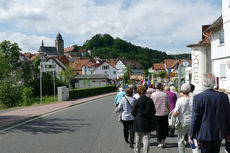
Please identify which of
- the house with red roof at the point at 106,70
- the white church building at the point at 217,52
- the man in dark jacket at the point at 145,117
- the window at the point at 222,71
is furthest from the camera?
the house with red roof at the point at 106,70

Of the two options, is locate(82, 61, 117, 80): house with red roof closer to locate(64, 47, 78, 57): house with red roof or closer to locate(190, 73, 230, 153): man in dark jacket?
locate(64, 47, 78, 57): house with red roof

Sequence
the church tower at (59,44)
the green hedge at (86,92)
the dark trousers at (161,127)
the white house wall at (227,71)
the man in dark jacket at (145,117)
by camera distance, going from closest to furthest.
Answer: the man in dark jacket at (145,117)
the dark trousers at (161,127)
the white house wall at (227,71)
the green hedge at (86,92)
the church tower at (59,44)

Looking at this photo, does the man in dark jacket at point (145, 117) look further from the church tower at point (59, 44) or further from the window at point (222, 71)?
the church tower at point (59, 44)

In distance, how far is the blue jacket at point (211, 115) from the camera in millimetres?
3730

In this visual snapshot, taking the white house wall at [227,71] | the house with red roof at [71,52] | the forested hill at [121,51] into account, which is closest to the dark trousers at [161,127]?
the white house wall at [227,71]

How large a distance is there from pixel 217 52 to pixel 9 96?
2270 centimetres

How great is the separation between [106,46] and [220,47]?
15359cm

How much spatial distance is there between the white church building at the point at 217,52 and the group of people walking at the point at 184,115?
40.0 ft

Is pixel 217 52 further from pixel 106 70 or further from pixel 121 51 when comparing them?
pixel 121 51

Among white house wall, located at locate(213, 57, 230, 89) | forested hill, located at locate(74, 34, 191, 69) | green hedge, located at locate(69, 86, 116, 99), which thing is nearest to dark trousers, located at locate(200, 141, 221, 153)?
white house wall, located at locate(213, 57, 230, 89)

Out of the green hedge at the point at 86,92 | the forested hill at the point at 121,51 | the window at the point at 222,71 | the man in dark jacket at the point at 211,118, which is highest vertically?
the forested hill at the point at 121,51

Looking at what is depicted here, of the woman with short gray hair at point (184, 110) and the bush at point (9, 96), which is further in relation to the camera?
the bush at point (9, 96)

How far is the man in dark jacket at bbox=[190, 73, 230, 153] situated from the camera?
3730 millimetres

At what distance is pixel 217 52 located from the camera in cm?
2181
